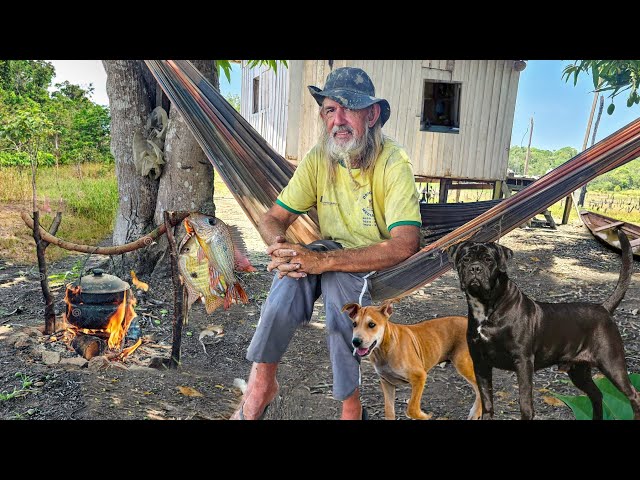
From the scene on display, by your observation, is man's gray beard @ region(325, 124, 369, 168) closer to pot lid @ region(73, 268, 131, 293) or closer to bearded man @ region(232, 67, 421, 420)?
bearded man @ region(232, 67, 421, 420)

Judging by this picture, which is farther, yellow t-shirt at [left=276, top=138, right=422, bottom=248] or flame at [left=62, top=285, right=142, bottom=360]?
flame at [left=62, top=285, right=142, bottom=360]

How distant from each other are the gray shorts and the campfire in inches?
28.0

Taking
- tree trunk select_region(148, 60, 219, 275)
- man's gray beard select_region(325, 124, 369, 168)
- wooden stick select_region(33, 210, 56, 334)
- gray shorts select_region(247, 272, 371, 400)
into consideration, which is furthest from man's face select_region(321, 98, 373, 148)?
wooden stick select_region(33, 210, 56, 334)

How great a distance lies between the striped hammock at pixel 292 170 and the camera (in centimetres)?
175

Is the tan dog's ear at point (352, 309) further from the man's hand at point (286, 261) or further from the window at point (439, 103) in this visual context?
the window at point (439, 103)

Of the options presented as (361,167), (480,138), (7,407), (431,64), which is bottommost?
(7,407)

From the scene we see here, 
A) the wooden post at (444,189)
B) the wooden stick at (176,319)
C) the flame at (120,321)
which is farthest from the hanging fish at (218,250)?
the wooden post at (444,189)

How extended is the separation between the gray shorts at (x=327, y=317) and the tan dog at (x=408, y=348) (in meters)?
0.04

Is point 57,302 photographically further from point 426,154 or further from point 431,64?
point 431,64

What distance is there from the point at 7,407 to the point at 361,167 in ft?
5.17

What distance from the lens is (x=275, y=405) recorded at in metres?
1.93

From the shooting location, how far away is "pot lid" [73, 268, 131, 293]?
2.24 meters
